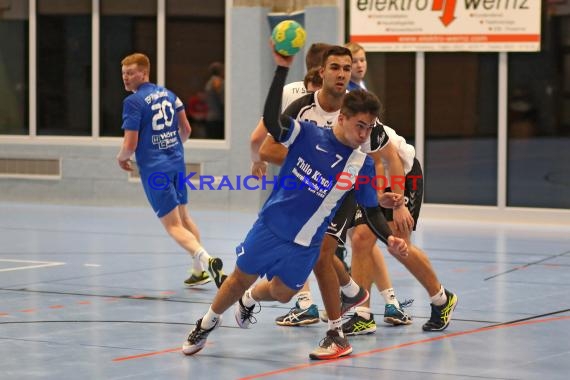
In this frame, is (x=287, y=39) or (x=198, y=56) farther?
(x=198, y=56)

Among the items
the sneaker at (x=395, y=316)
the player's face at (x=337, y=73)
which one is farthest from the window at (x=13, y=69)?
the player's face at (x=337, y=73)

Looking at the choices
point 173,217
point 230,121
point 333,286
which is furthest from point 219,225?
point 333,286

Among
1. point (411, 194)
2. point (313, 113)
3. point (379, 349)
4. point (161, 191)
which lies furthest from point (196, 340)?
point (161, 191)

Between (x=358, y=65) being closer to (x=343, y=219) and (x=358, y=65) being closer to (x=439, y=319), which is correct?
(x=343, y=219)

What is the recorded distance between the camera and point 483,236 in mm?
15289

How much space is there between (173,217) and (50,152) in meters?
8.70

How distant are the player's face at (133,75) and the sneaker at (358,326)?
3.66 meters

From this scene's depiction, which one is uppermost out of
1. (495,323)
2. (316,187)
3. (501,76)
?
(501,76)

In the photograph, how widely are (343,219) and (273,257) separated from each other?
1000mm

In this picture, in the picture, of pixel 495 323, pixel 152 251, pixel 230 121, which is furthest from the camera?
pixel 230 121

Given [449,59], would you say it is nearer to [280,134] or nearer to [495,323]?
[495,323]

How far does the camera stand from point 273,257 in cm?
774

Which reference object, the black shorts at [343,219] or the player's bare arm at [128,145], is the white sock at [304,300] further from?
the player's bare arm at [128,145]

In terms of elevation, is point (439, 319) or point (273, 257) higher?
point (273, 257)
